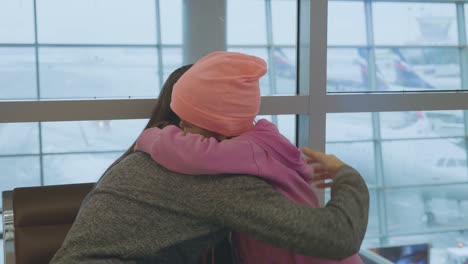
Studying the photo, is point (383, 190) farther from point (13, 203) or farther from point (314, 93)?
point (13, 203)

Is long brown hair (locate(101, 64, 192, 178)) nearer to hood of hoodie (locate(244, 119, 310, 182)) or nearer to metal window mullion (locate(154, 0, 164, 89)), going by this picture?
hood of hoodie (locate(244, 119, 310, 182))

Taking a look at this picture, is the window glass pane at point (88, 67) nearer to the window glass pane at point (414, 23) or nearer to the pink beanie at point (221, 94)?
the window glass pane at point (414, 23)

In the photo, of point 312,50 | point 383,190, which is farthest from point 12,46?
point 383,190

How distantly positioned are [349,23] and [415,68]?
47.9 inches

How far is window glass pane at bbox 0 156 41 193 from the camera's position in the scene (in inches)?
282

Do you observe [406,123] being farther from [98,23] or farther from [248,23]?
[98,23]

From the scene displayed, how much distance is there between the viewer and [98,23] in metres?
5.91

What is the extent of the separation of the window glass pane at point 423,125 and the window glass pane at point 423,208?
3.49ft

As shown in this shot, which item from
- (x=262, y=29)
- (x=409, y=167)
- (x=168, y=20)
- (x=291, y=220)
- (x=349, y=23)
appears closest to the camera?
(x=291, y=220)

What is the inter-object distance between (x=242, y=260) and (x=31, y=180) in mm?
6968

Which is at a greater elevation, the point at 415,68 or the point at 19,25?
the point at 19,25

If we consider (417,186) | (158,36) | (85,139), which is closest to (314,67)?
(158,36)

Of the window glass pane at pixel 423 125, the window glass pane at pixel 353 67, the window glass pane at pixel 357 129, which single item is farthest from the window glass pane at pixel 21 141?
the window glass pane at pixel 423 125

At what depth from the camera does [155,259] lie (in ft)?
3.17
